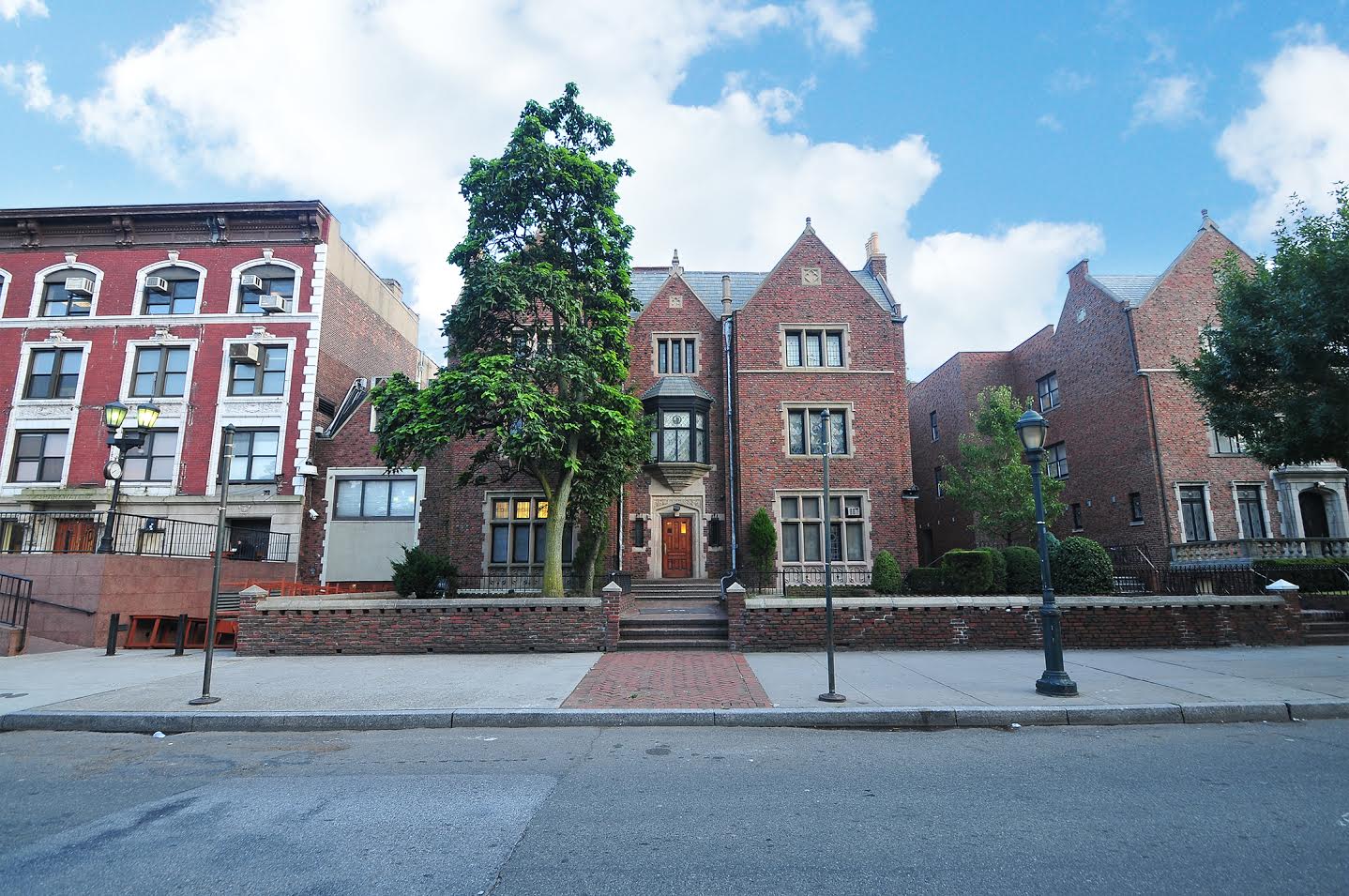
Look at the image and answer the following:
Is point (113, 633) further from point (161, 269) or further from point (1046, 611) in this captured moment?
point (1046, 611)

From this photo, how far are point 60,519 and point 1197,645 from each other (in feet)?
94.4

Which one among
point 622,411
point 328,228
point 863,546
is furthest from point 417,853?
point 328,228

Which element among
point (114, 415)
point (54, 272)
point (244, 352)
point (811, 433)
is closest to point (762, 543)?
point (811, 433)

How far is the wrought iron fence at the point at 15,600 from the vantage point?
14.5m

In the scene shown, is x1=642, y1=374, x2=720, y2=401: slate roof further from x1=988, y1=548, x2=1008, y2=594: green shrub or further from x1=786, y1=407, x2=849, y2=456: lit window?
x1=988, y1=548, x2=1008, y2=594: green shrub

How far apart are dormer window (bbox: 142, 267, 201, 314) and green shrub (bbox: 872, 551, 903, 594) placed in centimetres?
2550

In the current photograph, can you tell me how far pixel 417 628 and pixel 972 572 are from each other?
523 inches

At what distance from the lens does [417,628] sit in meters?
13.1

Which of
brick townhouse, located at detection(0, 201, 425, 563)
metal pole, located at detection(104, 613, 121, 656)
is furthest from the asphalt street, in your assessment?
brick townhouse, located at detection(0, 201, 425, 563)

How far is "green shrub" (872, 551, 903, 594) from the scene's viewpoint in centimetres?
2081

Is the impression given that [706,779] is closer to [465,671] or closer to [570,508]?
[465,671]

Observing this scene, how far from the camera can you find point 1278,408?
14422 mm

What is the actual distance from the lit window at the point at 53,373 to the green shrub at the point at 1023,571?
31.7 metres

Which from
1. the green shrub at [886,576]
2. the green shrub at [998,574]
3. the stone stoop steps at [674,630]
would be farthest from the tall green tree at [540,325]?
the green shrub at [998,574]
